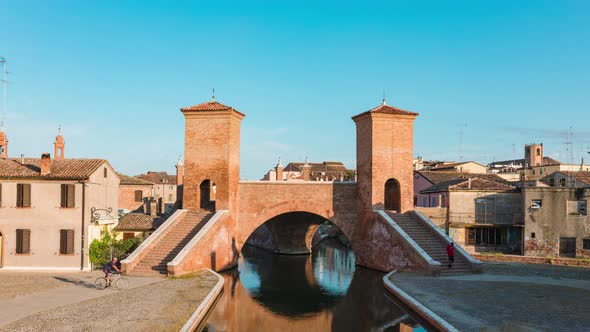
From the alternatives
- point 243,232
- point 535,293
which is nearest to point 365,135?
point 243,232

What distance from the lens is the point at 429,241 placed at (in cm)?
2606

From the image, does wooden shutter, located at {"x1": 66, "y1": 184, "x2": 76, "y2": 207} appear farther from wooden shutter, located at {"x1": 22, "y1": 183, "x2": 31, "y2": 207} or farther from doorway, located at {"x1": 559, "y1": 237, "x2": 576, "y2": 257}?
doorway, located at {"x1": 559, "y1": 237, "x2": 576, "y2": 257}

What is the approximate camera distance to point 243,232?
1163 inches

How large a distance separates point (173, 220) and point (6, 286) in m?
9.33

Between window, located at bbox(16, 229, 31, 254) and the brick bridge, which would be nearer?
window, located at bbox(16, 229, 31, 254)

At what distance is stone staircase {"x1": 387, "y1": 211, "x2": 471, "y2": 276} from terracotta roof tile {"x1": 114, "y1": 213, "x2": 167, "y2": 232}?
14.5 m

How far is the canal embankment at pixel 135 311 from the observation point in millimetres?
13938

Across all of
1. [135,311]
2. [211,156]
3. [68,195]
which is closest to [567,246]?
[211,156]

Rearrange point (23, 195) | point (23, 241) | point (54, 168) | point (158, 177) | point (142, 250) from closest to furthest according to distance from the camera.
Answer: point (142, 250) < point (23, 241) < point (23, 195) < point (54, 168) < point (158, 177)

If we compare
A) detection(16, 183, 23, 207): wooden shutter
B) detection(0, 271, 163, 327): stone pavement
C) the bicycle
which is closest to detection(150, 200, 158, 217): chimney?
detection(16, 183, 23, 207): wooden shutter

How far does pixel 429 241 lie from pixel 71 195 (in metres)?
18.7

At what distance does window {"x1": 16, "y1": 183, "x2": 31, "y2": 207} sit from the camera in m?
25.5

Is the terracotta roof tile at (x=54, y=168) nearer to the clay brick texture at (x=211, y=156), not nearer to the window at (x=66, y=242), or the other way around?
the window at (x=66, y=242)

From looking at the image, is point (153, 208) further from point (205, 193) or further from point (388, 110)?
point (388, 110)
